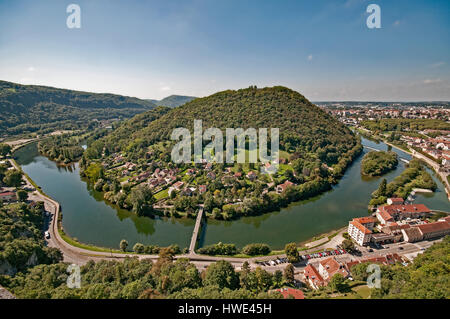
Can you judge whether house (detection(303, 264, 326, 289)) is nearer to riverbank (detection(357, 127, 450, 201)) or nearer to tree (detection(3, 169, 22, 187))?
riverbank (detection(357, 127, 450, 201))

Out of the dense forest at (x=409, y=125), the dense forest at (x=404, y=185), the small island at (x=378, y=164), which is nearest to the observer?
the dense forest at (x=404, y=185)

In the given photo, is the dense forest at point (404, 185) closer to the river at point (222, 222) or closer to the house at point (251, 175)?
the river at point (222, 222)

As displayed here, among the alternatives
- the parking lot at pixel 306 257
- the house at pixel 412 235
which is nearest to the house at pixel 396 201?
the house at pixel 412 235

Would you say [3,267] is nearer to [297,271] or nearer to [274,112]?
[297,271]

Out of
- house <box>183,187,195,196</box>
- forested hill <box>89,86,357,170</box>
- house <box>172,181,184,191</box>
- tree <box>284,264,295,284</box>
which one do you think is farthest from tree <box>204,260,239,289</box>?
forested hill <box>89,86,357,170</box>

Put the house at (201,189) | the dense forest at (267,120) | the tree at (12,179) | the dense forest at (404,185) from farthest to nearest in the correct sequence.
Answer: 1. the dense forest at (267,120)
2. the tree at (12,179)
3. the house at (201,189)
4. the dense forest at (404,185)

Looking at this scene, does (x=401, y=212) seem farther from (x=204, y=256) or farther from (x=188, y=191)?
(x=188, y=191)
